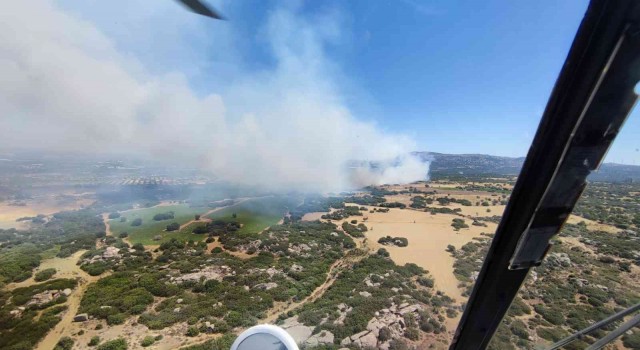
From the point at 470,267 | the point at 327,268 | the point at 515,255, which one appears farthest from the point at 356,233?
the point at 515,255

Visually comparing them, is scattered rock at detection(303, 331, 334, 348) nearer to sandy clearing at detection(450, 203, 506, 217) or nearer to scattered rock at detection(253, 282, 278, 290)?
scattered rock at detection(253, 282, 278, 290)

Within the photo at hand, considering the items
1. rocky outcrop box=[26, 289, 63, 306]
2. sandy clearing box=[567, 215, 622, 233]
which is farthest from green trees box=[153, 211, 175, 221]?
sandy clearing box=[567, 215, 622, 233]

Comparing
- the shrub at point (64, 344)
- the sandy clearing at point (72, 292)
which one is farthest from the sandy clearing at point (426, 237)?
the sandy clearing at point (72, 292)

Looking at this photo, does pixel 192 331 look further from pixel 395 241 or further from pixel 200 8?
pixel 395 241

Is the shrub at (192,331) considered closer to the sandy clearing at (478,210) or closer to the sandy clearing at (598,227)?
the sandy clearing at (478,210)

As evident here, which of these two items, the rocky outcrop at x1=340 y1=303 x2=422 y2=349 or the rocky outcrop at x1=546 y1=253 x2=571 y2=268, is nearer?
the rocky outcrop at x1=340 y1=303 x2=422 y2=349

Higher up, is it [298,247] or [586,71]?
[586,71]

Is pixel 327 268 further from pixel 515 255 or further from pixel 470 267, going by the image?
pixel 515 255

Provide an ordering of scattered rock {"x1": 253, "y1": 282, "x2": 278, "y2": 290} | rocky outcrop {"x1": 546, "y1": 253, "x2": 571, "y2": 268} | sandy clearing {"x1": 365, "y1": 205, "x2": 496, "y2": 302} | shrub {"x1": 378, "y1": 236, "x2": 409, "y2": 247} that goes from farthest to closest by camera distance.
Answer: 1. shrub {"x1": 378, "y1": 236, "x2": 409, "y2": 247}
2. sandy clearing {"x1": 365, "y1": 205, "x2": 496, "y2": 302}
3. rocky outcrop {"x1": 546, "y1": 253, "x2": 571, "y2": 268}
4. scattered rock {"x1": 253, "y1": 282, "x2": 278, "y2": 290}
